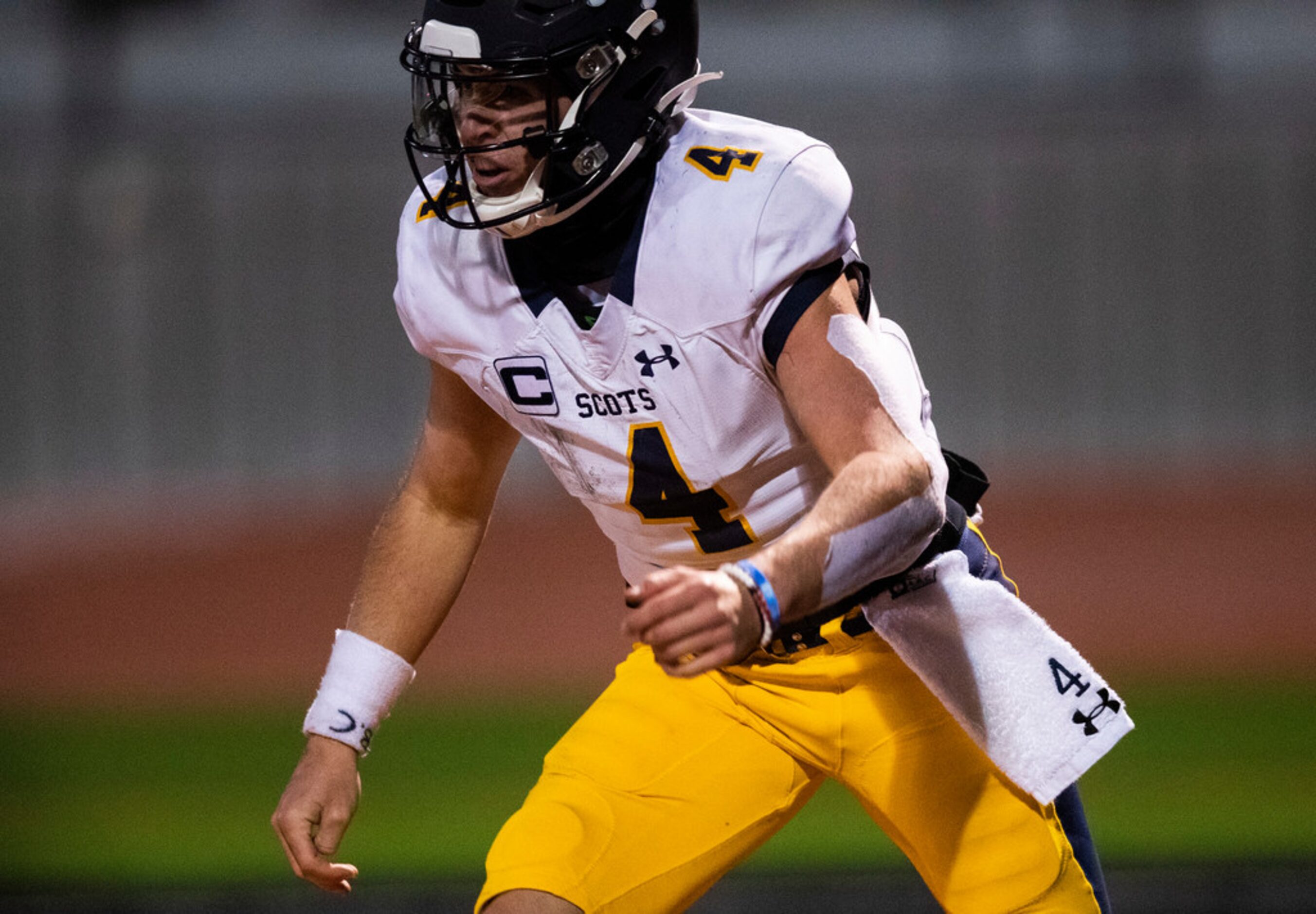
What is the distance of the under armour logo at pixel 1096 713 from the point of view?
273 centimetres

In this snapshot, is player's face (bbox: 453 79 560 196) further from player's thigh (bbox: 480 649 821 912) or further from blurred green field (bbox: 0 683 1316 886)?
blurred green field (bbox: 0 683 1316 886)

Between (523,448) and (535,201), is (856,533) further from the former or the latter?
(523,448)

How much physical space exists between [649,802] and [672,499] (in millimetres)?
497

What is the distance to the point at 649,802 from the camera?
2.78 m

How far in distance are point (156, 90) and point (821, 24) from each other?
6863mm

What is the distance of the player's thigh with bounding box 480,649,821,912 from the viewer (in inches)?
105

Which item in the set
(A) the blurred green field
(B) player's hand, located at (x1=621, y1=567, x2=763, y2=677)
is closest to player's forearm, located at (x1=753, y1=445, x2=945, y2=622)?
A: (B) player's hand, located at (x1=621, y1=567, x2=763, y2=677)

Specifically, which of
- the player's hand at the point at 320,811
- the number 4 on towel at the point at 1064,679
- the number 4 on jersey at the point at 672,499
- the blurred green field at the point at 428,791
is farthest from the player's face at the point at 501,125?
the blurred green field at the point at 428,791

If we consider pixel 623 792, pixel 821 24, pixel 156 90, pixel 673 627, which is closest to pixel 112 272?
pixel 156 90

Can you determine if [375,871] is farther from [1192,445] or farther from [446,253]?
[1192,445]

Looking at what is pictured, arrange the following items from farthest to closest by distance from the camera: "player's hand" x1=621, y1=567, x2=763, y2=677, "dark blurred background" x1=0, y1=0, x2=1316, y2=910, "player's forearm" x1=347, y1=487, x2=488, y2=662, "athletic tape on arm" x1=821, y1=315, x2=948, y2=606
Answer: "dark blurred background" x1=0, y1=0, x2=1316, y2=910 → "player's forearm" x1=347, y1=487, x2=488, y2=662 → "athletic tape on arm" x1=821, y1=315, x2=948, y2=606 → "player's hand" x1=621, y1=567, x2=763, y2=677

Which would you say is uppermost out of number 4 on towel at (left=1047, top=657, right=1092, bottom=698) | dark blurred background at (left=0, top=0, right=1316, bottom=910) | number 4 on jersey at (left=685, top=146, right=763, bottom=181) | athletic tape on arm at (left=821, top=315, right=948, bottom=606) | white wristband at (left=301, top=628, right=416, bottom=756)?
number 4 on jersey at (left=685, top=146, right=763, bottom=181)

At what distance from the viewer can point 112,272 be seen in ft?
38.6

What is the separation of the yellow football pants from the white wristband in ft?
1.00
